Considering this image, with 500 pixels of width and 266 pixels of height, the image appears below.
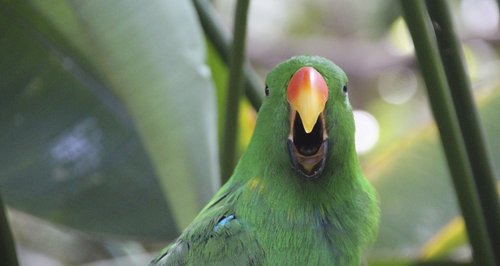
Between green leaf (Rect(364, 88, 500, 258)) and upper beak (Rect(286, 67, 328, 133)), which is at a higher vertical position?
upper beak (Rect(286, 67, 328, 133))

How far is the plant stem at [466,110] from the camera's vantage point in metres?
0.73

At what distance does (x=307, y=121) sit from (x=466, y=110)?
0.17 m

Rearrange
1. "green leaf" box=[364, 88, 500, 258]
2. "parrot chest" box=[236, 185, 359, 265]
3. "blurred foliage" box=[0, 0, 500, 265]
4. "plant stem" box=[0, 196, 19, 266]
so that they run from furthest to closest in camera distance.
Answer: "green leaf" box=[364, 88, 500, 258]
"blurred foliage" box=[0, 0, 500, 265]
"parrot chest" box=[236, 185, 359, 265]
"plant stem" box=[0, 196, 19, 266]

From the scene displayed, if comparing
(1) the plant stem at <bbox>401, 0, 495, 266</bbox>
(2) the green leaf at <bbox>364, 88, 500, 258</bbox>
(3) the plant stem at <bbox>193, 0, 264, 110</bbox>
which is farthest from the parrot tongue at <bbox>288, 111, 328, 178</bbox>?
(2) the green leaf at <bbox>364, 88, 500, 258</bbox>

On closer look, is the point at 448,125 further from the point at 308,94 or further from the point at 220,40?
the point at 220,40

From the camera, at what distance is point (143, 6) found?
1004 millimetres

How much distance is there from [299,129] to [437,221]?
45 centimetres

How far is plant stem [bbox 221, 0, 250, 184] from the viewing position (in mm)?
771

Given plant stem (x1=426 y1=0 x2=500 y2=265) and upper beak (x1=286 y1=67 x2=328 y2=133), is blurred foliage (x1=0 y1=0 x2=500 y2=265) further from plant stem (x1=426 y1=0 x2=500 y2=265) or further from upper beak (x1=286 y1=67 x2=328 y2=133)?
upper beak (x1=286 y1=67 x2=328 y2=133)

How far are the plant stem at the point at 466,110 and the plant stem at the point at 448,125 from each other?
0.02 m

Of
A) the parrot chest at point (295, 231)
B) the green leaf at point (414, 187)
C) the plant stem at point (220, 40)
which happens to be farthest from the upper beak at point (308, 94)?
the green leaf at point (414, 187)

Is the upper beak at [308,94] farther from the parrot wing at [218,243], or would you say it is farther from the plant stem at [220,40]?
the plant stem at [220,40]

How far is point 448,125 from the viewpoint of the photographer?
0.72 m

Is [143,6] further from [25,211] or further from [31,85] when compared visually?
[25,211]
